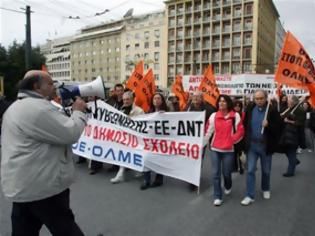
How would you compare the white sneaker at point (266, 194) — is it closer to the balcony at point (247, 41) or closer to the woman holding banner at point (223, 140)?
the woman holding banner at point (223, 140)

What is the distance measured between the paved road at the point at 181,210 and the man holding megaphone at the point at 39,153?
1.44 metres

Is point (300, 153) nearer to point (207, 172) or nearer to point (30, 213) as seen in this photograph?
point (207, 172)

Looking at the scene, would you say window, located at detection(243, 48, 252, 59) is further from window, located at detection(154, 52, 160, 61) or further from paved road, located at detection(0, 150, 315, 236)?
paved road, located at detection(0, 150, 315, 236)

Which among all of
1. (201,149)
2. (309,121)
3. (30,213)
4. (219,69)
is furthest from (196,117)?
(219,69)

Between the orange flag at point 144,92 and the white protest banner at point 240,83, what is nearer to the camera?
the orange flag at point 144,92

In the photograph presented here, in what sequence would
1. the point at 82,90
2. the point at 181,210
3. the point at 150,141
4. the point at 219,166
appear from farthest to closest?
1. the point at 150,141
2. the point at 219,166
3. the point at 181,210
4. the point at 82,90

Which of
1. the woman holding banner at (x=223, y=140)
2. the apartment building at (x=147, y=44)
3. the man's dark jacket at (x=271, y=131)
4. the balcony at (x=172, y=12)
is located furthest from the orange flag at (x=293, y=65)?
the balcony at (x=172, y=12)

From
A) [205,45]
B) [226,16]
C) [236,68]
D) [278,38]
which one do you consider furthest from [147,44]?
[278,38]

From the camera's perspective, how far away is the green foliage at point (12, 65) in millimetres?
26656

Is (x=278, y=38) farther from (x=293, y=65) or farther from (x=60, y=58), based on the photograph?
(x=293, y=65)

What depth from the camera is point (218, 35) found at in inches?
2891

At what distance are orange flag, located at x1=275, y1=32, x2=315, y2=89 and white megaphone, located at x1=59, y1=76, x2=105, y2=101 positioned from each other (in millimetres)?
3202

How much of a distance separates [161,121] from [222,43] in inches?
2736

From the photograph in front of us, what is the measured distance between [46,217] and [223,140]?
3123 mm
